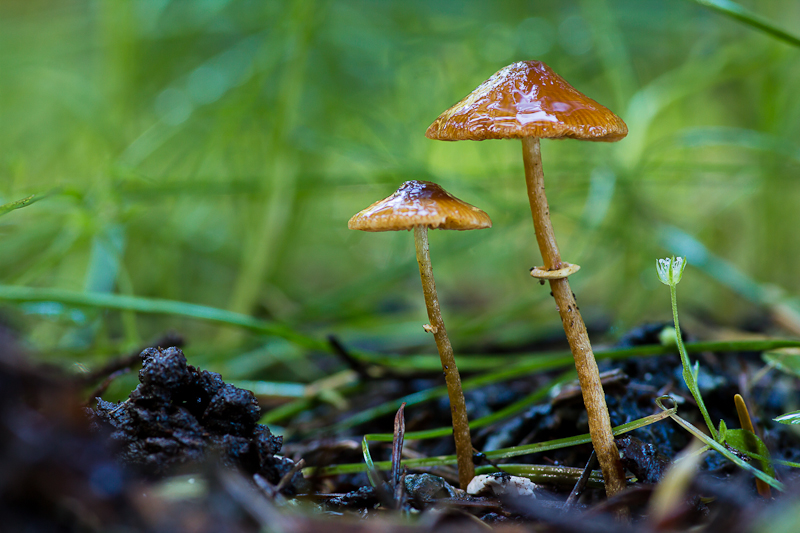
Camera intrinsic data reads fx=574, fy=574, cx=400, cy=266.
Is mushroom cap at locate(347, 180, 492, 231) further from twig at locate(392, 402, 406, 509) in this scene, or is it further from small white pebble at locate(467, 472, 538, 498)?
small white pebble at locate(467, 472, 538, 498)

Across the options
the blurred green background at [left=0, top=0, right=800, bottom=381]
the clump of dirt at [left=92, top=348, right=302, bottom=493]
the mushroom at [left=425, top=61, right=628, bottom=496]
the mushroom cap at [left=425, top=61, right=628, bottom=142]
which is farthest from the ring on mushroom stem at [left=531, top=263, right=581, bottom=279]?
the blurred green background at [left=0, top=0, right=800, bottom=381]

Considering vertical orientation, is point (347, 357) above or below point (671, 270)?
below

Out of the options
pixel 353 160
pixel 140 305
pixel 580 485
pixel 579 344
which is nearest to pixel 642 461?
pixel 580 485

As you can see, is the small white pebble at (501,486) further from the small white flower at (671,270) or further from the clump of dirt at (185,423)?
the small white flower at (671,270)

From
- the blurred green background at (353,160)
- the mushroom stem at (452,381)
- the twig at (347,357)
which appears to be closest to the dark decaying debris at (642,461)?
the mushroom stem at (452,381)

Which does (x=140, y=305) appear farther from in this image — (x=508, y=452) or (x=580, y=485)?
(x=580, y=485)

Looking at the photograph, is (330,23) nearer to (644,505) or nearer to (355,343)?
(355,343)
